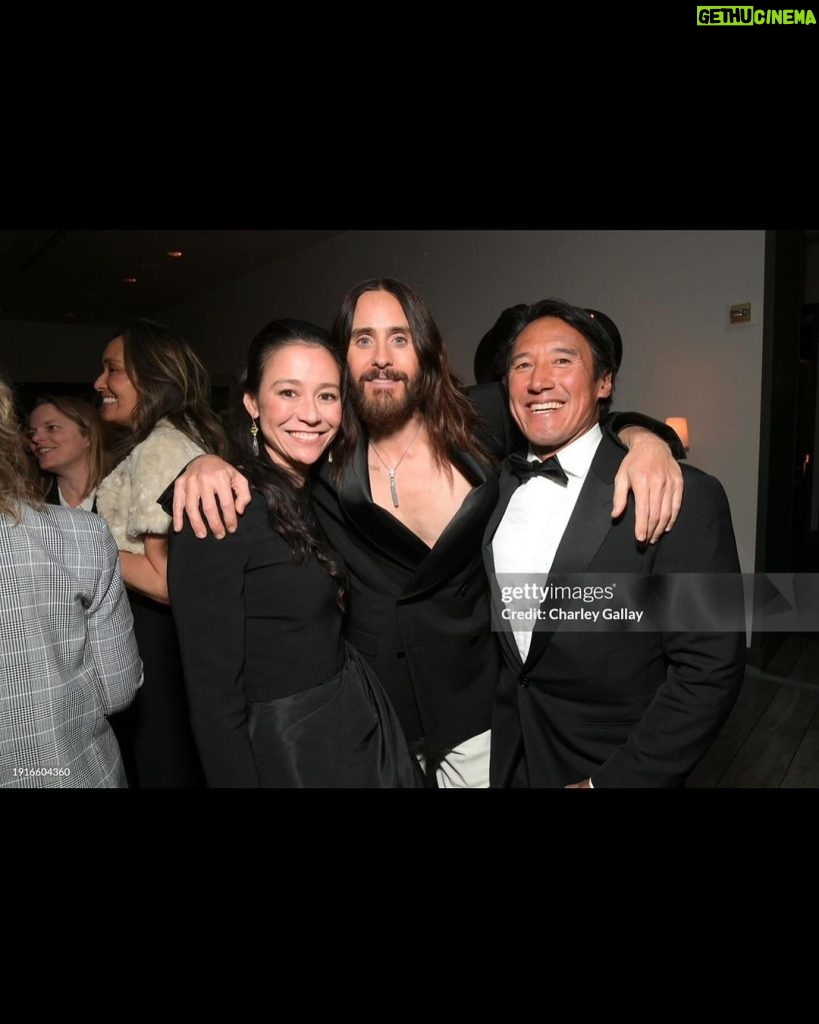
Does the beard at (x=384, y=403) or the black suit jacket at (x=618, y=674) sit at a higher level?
the beard at (x=384, y=403)

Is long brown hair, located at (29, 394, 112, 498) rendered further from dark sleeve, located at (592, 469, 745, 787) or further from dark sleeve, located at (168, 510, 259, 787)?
dark sleeve, located at (592, 469, 745, 787)

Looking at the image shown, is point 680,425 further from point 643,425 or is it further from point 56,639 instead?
point 56,639

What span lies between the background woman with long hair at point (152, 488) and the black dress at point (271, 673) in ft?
1.30

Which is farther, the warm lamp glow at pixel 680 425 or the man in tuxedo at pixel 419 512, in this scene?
the warm lamp glow at pixel 680 425

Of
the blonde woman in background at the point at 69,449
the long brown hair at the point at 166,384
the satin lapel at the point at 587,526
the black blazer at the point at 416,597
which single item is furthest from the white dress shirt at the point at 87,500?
the satin lapel at the point at 587,526

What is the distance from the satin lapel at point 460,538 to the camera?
1.52 m

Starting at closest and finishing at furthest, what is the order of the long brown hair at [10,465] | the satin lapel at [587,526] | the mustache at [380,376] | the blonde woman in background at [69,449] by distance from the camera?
the long brown hair at [10,465] < the satin lapel at [587,526] < the mustache at [380,376] < the blonde woman in background at [69,449]

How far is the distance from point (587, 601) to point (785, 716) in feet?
2.16

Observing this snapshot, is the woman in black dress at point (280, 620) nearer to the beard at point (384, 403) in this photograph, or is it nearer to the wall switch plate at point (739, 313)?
the beard at point (384, 403)

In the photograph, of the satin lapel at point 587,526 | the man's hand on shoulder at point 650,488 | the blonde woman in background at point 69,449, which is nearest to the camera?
the man's hand on shoulder at point 650,488

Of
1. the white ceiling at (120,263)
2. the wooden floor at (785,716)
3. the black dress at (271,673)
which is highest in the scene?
the white ceiling at (120,263)

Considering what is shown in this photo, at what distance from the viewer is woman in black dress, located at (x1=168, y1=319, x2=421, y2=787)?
128 centimetres
